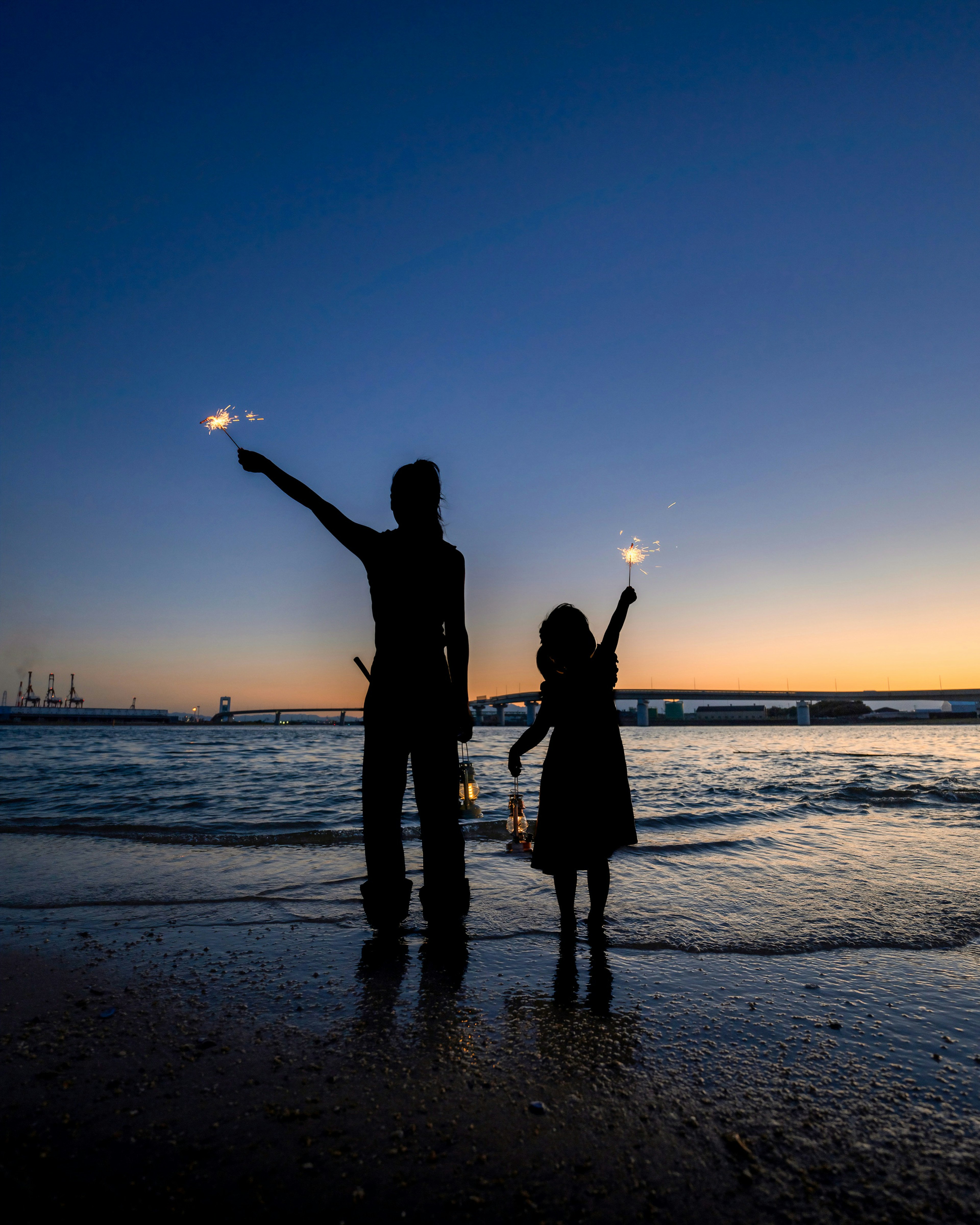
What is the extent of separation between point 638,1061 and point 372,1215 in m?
1.05

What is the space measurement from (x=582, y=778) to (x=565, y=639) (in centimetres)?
83

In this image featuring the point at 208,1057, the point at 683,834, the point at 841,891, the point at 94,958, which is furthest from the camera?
the point at 683,834

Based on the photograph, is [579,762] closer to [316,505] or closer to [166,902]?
[316,505]

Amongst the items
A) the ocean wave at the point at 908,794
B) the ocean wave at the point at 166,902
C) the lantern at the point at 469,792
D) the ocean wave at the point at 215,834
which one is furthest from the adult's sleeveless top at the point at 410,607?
the ocean wave at the point at 908,794

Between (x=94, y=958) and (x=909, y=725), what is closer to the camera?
(x=94, y=958)

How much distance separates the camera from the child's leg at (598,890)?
11.1ft

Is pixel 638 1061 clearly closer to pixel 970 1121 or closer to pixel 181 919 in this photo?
pixel 970 1121

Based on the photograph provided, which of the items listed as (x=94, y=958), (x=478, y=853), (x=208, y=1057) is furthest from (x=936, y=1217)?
(x=478, y=853)

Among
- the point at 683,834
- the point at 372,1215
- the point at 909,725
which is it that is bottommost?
the point at 909,725

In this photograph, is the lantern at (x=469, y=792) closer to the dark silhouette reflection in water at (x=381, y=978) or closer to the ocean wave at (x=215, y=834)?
the ocean wave at (x=215, y=834)

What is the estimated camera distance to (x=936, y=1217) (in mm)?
1342

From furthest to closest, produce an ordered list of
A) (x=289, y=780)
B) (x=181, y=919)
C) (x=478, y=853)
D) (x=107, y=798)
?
(x=289, y=780) → (x=107, y=798) → (x=478, y=853) → (x=181, y=919)

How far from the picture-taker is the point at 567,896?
3256 millimetres

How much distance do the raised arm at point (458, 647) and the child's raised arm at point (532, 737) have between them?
0.40 metres
